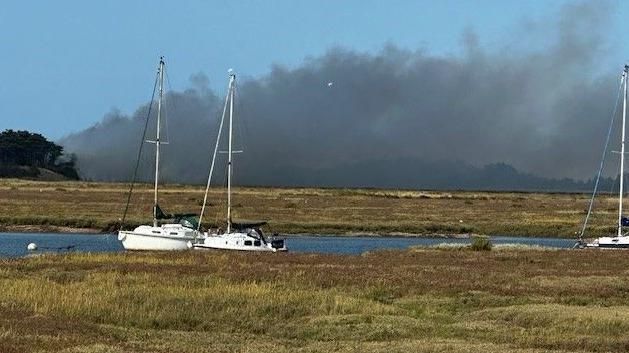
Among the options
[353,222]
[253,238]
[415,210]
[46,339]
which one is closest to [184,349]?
[46,339]

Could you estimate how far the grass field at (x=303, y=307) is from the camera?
2783cm

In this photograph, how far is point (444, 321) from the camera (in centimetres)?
3391

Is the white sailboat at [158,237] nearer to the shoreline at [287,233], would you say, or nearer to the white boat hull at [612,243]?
the shoreline at [287,233]

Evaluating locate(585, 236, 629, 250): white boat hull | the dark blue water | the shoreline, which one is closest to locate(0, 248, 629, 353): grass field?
the dark blue water

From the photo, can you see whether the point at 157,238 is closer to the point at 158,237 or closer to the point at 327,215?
the point at 158,237

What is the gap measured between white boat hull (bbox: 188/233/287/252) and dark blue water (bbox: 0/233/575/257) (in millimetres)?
7021

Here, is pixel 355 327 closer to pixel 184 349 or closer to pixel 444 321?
pixel 444 321

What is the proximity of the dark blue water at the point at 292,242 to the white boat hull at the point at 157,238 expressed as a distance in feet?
6.03

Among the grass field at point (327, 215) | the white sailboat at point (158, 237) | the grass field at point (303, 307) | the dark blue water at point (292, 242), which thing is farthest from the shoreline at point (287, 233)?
the grass field at point (303, 307)

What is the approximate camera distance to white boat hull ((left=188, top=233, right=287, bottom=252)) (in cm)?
7181

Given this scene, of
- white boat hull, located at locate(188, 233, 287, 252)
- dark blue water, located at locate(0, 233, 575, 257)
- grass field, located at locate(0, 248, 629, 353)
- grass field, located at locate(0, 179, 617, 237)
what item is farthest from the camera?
grass field, located at locate(0, 179, 617, 237)

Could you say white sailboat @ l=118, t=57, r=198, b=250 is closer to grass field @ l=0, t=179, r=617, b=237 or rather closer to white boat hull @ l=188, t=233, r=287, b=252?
white boat hull @ l=188, t=233, r=287, b=252

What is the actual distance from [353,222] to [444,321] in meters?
83.9

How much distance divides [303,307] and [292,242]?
5723 cm
